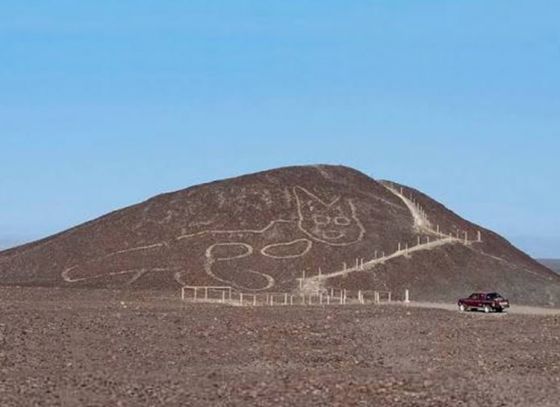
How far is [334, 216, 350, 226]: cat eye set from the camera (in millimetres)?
116438

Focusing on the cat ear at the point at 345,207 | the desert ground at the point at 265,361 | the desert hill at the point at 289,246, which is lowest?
the desert ground at the point at 265,361

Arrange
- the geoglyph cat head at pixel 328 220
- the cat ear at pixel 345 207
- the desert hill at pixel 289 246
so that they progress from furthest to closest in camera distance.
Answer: the cat ear at pixel 345 207, the geoglyph cat head at pixel 328 220, the desert hill at pixel 289 246

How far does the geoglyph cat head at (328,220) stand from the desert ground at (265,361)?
2373 inches

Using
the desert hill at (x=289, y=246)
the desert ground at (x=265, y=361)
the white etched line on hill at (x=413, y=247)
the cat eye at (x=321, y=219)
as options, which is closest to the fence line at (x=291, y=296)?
the desert hill at (x=289, y=246)

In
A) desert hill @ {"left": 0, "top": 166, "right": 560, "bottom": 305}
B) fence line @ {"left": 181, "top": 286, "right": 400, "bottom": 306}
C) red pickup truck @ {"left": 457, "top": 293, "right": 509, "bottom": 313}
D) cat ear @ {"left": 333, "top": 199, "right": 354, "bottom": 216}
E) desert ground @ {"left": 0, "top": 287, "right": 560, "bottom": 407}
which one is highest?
cat ear @ {"left": 333, "top": 199, "right": 354, "bottom": 216}

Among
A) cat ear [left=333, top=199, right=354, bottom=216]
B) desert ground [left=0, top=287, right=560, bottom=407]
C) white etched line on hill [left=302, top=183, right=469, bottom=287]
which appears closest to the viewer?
desert ground [left=0, top=287, right=560, bottom=407]

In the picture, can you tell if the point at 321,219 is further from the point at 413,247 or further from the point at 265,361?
the point at 265,361

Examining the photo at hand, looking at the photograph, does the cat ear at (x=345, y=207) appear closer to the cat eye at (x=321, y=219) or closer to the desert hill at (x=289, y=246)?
the desert hill at (x=289, y=246)

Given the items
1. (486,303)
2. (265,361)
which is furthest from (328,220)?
(265,361)

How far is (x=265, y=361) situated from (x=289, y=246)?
2994 inches

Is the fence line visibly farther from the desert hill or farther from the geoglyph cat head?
the geoglyph cat head

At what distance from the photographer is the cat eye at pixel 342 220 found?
382ft

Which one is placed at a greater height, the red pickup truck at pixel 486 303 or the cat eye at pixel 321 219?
the cat eye at pixel 321 219

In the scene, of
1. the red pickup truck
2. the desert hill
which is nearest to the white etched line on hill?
the desert hill
